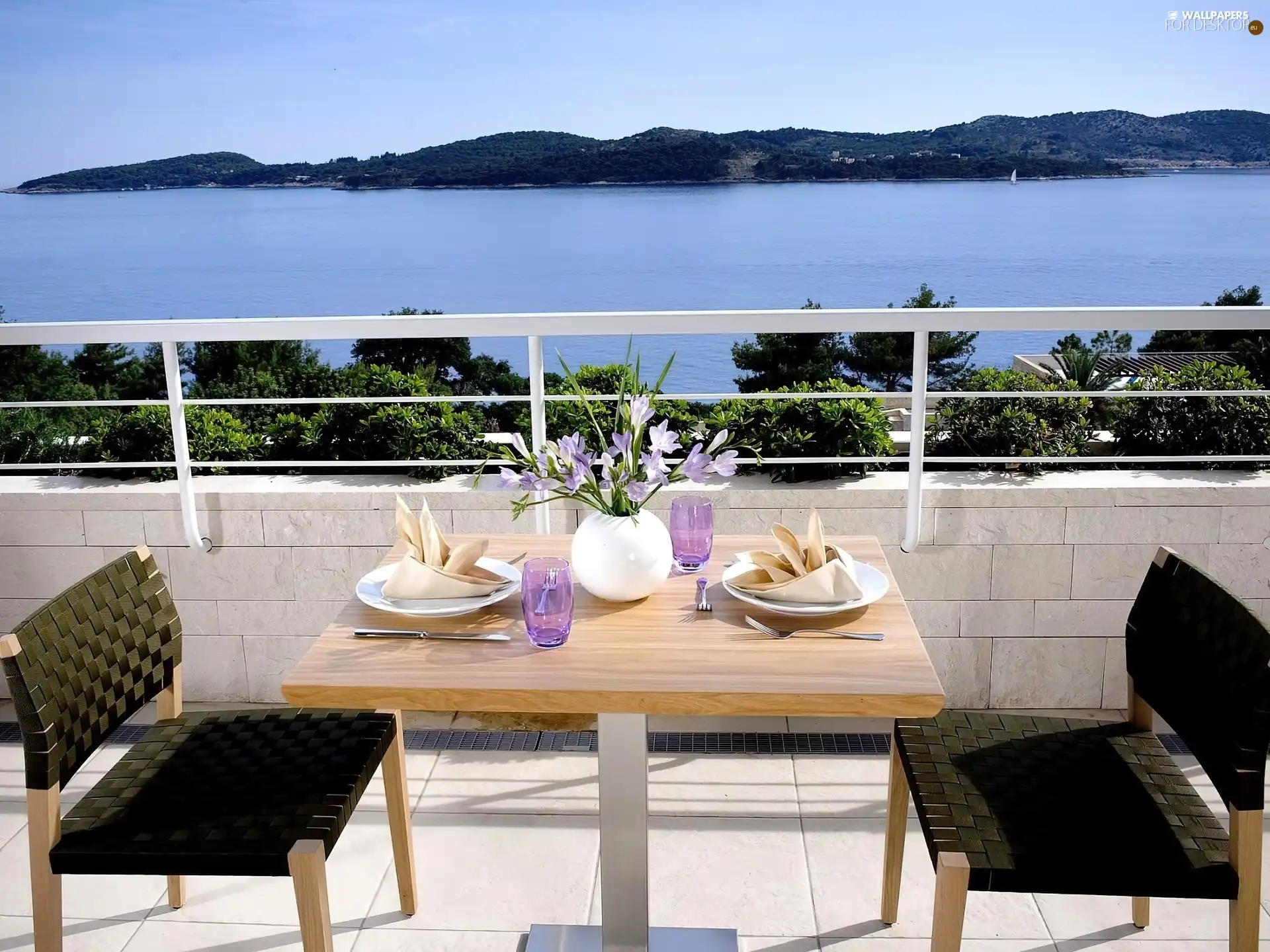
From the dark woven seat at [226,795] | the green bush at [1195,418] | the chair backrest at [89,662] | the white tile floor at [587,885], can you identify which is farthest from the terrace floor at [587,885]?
the green bush at [1195,418]

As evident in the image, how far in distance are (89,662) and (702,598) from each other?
100 centimetres

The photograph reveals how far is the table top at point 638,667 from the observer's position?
4.82ft

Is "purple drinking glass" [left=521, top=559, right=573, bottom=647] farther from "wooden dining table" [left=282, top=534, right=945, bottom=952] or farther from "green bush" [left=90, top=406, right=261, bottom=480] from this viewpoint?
"green bush" [left=90, top=406, right=261, bottom=480]

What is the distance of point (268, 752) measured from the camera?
1.90m

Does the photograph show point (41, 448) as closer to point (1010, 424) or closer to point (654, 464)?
point (654, 464)

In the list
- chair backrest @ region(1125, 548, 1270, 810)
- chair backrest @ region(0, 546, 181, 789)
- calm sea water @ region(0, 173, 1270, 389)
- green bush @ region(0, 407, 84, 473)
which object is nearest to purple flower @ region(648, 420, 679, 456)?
chair backrest @ region(1125, 548, 1270, 810)

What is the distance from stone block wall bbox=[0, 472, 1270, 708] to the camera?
2.95 metres

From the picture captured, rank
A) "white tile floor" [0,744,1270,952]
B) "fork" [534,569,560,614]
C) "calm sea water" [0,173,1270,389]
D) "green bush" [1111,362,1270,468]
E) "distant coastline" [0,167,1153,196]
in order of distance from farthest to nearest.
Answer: "calm sea water" [0,173,1270,389]
"distant coastline" [0,167,1153,196]
"green bush" [1111,362,1270,468]
"white tile floor" [0,744,1270,952]
"fork" [534,569,560,614]

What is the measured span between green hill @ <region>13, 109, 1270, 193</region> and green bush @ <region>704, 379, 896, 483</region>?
10.7 metres

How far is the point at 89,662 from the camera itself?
1.74 meters

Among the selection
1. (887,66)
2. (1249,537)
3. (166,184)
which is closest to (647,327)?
(1249,537)

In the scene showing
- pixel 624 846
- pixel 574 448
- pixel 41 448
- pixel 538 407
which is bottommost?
pixel 624 846

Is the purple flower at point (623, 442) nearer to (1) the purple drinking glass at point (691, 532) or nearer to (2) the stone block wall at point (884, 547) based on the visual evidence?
(1) the purple drinking glass at point (691, 532)

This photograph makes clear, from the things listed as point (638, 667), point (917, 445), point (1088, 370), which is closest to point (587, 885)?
point (638, 667)
